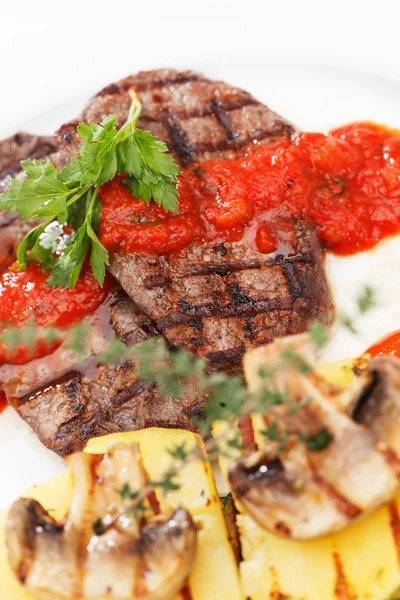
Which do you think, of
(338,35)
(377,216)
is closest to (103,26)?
(338,35)

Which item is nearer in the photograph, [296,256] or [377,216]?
[296,256]

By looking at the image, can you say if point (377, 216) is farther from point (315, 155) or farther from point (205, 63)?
point (205, 63)

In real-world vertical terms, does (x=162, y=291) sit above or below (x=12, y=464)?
above

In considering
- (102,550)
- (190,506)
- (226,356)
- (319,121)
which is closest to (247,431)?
(190,506)

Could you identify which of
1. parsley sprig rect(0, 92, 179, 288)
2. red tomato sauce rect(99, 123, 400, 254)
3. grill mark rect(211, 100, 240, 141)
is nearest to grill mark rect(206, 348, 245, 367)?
red tomato sauce rect(99, 123, 400, 254)

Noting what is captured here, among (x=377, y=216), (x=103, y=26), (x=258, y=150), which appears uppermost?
(x=103, y=26)

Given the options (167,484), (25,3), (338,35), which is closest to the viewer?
(167,484)

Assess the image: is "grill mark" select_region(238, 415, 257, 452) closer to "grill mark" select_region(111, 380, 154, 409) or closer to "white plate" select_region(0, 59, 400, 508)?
"grill mark" select_region(111, 380, 154, 409)
